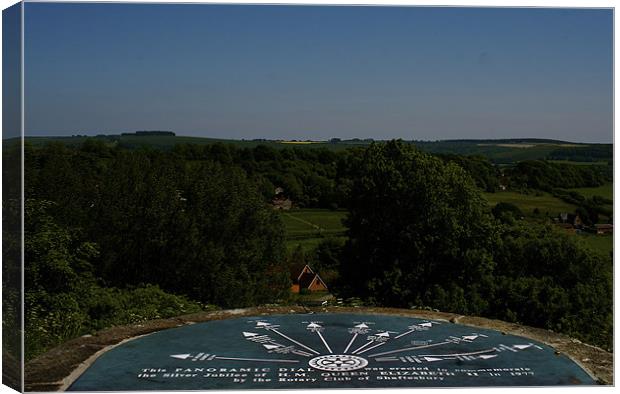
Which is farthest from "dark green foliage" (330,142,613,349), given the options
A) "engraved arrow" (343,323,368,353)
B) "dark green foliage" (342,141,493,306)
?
"engraved arrow" (343,323,368,353)

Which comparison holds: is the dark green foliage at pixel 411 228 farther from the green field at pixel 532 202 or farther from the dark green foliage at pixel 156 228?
the dark green foliage at pixel 156 228

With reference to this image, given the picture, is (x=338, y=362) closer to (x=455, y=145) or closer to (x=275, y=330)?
(x=275, y=330)

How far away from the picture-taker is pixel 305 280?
1335cm

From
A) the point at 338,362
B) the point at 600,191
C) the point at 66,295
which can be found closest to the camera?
the point at 338,362

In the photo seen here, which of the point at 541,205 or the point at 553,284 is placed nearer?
the point at 553,284

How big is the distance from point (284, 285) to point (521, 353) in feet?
→ 15.6

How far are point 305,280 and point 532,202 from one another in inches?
132

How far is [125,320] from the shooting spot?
10961 millimetres

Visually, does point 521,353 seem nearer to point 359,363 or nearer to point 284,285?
point 359,363

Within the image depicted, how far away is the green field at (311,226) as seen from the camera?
13062mm

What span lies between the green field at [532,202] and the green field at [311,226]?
83.2 inches

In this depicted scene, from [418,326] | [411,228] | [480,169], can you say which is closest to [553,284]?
[480,169]

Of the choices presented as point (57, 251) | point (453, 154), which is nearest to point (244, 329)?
point (57, 251)

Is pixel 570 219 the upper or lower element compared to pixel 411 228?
upper
